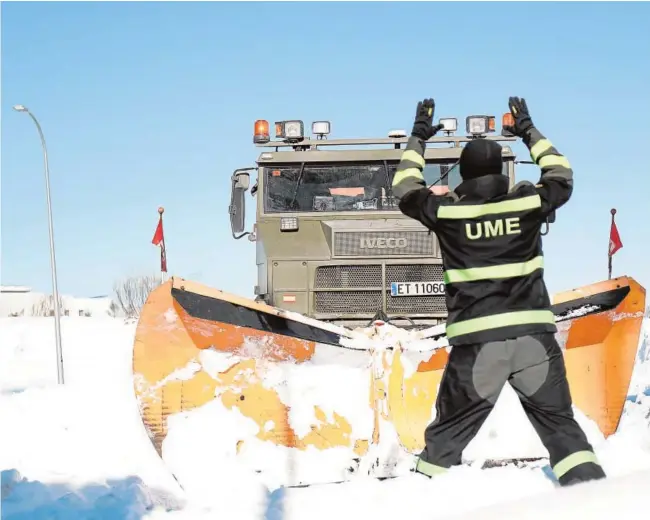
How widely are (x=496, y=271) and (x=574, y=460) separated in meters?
0.81

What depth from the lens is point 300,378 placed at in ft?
16.3

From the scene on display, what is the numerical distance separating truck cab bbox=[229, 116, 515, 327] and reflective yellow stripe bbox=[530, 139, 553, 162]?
Answer: 3.10m

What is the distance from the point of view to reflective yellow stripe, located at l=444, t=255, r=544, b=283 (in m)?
3.31

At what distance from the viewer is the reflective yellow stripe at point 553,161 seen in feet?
11.2

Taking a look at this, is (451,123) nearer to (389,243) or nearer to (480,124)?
(480,124)

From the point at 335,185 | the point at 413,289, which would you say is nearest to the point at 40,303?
the point at 335,185

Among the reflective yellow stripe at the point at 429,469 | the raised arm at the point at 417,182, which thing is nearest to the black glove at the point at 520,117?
the raised arm at the point at 417,182

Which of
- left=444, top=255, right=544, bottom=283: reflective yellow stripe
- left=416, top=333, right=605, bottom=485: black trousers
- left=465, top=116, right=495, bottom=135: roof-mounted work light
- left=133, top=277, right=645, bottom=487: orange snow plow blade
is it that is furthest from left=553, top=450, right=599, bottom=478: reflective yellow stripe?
left=465, top=116, right=495, bottom=135: roof-mounted work light

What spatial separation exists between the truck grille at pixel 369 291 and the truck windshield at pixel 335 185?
23.6 inches

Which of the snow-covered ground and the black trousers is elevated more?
the black trousers

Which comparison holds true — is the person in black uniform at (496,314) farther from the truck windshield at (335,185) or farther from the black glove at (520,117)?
the truck windshield at (335,185)

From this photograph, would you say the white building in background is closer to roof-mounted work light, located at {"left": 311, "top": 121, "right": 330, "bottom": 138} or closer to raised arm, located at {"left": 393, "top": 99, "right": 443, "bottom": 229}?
roof-mounted work light, located at {"left": 311, "top": 121, "right": 330, "bottom": 138}

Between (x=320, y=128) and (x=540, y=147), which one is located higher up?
(x=320, y=128)

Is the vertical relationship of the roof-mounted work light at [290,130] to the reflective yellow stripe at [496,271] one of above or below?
above
